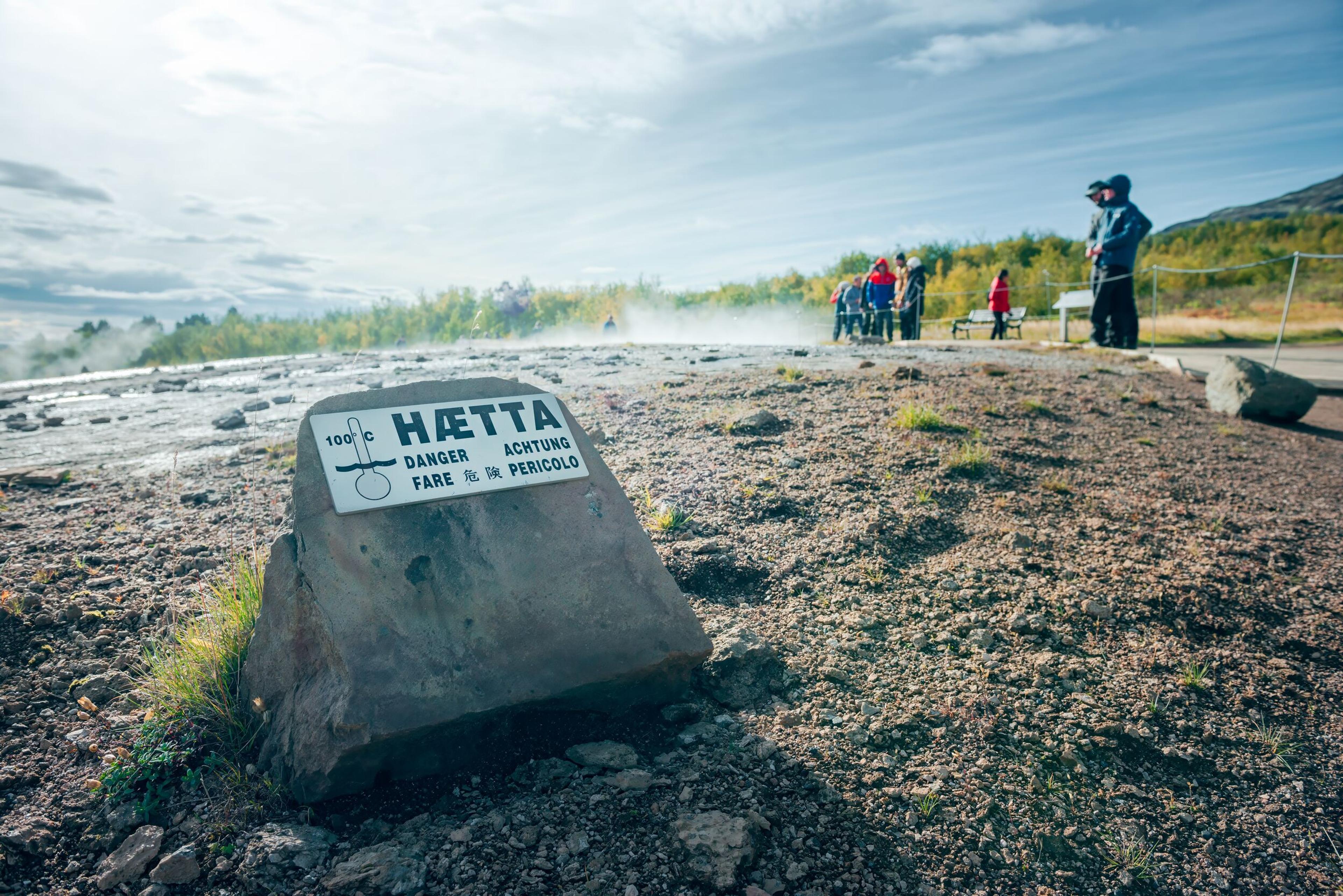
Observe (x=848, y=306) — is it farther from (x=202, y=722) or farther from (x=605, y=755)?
(x=202, y=722)

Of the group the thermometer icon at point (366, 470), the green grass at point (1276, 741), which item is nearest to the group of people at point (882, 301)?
the green grass at point (1276, 741)

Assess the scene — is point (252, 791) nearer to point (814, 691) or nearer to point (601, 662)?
point (601, 662)

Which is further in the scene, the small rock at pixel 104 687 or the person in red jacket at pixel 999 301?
the person in red jacket at pixel 999 301

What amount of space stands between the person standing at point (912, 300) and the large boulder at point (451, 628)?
1481 cm

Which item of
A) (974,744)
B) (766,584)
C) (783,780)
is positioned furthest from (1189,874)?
(766,584)

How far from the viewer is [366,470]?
7.86ft

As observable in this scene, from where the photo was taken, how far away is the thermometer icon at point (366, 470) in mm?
2361

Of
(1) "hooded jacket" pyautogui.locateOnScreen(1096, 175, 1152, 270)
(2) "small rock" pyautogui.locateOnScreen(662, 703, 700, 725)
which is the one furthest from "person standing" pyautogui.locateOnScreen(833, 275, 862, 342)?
(2) "small rock" pyautogui.locateOnScreen(662, 703, 700, 725)

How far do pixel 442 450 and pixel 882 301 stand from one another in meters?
14.6

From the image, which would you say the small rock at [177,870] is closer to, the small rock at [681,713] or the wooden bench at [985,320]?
the small rock at [681,713]

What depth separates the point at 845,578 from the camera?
11.7ft

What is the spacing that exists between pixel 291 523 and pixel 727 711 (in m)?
2.81

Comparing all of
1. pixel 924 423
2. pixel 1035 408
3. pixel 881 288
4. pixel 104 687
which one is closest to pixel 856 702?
pixel 104 687

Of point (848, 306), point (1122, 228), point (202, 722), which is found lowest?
point (202, 722)
